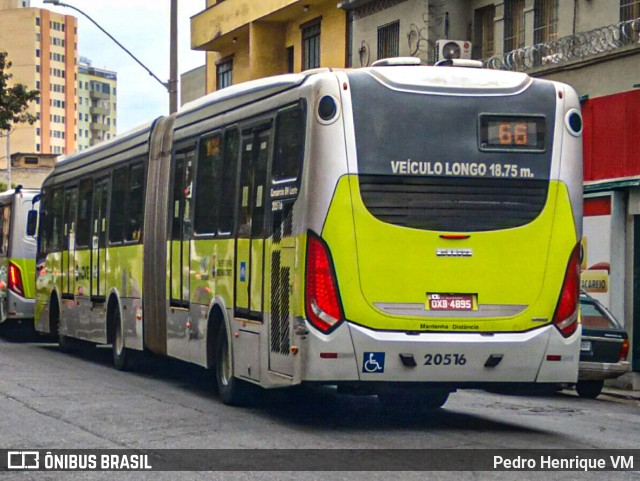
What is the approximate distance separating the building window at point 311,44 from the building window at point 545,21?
10.9 metres

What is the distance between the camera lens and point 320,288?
12055 millimetres

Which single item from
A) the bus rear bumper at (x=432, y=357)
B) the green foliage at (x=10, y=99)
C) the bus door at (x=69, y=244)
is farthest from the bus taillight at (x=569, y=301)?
the green foliage at (x=10, y=99)

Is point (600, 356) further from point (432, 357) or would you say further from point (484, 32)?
point (484, 32)

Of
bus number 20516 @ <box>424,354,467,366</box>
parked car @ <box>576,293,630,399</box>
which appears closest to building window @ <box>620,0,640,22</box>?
parked car @ <box>576,293,630,399</box>

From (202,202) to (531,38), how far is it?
1267 centimetres

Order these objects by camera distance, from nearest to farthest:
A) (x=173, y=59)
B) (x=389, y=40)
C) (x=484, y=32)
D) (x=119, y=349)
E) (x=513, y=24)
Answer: (x=119, y=349) → (x=513, y=24) → (x=484, y=32) → (x=389, y=40) → (x=173, y=59)

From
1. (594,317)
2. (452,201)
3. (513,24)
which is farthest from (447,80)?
(513,24)

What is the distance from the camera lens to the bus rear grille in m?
12.2

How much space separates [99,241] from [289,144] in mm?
8737

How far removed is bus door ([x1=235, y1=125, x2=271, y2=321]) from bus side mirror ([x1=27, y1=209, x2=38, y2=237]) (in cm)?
1313

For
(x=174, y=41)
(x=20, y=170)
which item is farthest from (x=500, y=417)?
(x=20, y=170)

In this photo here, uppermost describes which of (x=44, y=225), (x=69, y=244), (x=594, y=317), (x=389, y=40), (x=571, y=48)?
(x=389, y=40)

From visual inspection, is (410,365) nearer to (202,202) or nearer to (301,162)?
(301,162)

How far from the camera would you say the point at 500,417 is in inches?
575
